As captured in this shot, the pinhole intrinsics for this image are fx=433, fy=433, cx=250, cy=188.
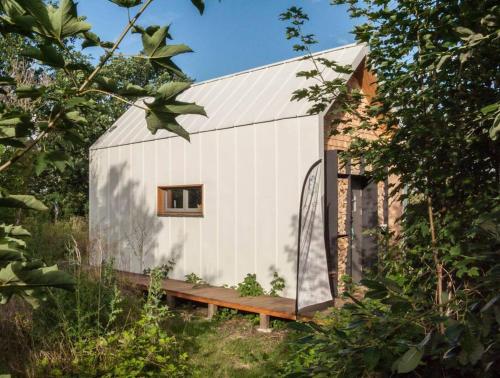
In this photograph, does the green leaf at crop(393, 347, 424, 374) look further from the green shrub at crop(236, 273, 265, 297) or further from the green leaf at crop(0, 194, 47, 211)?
the green shrub at crop(236, 273, 265, 297)

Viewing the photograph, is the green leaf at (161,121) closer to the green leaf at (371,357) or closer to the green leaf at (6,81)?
the green leaf at (6,81)

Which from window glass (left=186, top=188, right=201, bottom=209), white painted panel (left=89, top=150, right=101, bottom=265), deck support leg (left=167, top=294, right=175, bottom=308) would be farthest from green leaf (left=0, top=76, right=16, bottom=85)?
white painted panel (left=89, top=150, right=101, bottom=265)

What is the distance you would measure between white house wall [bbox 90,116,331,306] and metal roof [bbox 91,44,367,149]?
168 millimetres

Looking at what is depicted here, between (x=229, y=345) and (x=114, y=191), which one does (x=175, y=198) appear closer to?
(x=114, y=191)

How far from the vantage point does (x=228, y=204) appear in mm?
7672

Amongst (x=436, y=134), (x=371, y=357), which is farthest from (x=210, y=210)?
(x=371, y=357)

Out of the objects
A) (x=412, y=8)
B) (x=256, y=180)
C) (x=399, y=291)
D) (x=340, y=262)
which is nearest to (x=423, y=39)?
(x=412, y=8)

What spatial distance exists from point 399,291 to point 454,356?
27cm

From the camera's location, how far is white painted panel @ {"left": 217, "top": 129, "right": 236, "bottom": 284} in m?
7.58

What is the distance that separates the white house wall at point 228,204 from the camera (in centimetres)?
668

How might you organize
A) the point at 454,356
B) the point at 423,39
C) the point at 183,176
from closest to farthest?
1. the point at 454,356
2. the point at 423,39
3. the point at 183,176

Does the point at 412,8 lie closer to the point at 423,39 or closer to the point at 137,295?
the point at 423,39

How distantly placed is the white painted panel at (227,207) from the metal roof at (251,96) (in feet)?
1.16

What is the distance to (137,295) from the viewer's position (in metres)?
6.07
